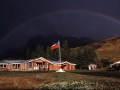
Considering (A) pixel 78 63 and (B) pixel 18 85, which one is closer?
(B) pixel 18 85

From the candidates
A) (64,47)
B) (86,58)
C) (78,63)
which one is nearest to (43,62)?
(78,63)

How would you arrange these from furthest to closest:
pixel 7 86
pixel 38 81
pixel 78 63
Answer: pixel 78 63 → pixel 38 81 → pixel 7 86

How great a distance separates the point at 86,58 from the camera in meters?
113

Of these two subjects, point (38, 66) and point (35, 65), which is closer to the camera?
point (35, 65)

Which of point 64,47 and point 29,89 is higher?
point 64,47

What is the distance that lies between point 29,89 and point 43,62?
197ft

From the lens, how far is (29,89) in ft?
61.0

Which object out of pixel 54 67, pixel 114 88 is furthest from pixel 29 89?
pixel 54 67

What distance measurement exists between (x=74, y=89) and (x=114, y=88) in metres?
3.73

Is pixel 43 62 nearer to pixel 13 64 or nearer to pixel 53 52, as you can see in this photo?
pixel 13 64

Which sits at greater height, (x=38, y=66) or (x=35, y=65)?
(x=35, y=65)

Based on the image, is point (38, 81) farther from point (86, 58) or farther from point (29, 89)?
point (86, 58)

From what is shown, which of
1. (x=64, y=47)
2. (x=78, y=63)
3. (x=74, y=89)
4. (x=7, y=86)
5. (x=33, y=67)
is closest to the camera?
(x=74, y=89)

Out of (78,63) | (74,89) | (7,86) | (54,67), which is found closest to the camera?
(74,89)
